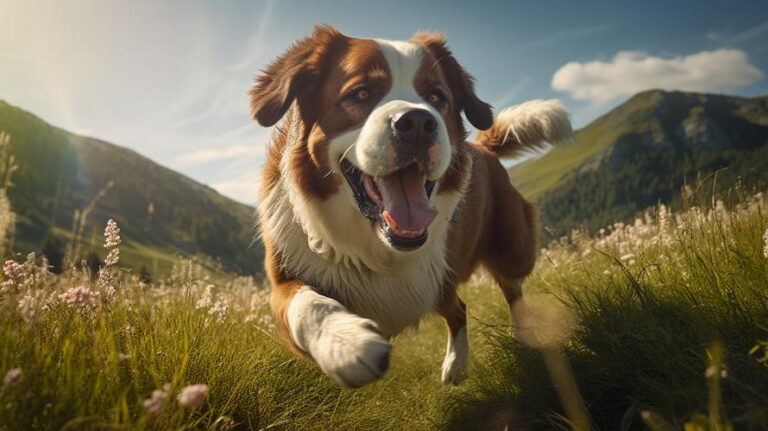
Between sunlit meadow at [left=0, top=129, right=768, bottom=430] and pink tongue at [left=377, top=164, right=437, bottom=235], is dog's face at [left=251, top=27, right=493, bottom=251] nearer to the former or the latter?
pink tongue at [left=377, top=164, right=437, bottom=235]

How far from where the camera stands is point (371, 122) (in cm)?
335

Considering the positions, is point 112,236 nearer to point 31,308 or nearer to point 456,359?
point 31,308

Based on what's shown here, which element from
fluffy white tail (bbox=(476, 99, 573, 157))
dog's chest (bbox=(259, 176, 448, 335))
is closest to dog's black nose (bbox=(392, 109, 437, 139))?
dog's chest (bbox=(259, 176, 448, 335))

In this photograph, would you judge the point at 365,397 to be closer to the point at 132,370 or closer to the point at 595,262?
the point at 132,370

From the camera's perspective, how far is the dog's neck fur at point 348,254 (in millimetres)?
3789

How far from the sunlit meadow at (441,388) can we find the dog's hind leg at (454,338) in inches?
13.5

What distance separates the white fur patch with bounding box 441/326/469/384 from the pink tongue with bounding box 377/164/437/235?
5.34 ft

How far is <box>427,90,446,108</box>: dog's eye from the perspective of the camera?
3.87 meters

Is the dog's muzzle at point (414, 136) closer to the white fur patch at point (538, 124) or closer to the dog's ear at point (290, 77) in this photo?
the dog's ear at point (290, 77)

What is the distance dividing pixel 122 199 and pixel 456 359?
450 ft

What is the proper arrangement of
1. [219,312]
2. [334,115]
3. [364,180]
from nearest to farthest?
1. [364,180]
2. [334,115]
3. [219,312]

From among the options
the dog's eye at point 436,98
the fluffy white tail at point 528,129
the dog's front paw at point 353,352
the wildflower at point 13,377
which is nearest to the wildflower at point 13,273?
the wildflower at point 13,377

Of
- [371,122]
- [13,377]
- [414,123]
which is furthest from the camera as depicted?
[371,122]

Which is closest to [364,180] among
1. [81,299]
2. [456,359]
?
[81,299]
